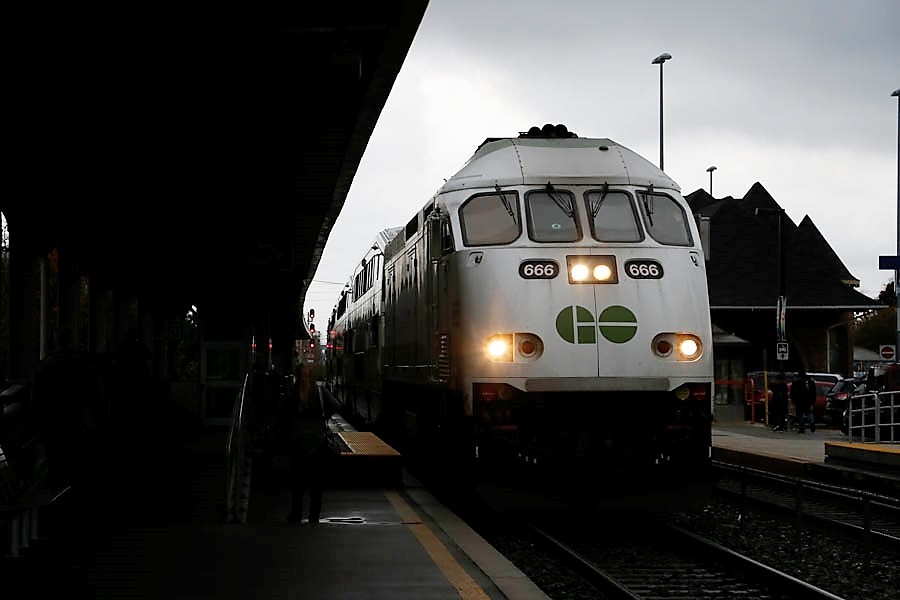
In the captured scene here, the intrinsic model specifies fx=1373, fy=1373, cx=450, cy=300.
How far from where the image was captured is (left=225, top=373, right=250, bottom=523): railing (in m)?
12.9

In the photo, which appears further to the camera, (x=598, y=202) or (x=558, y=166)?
(x=558, y=166)

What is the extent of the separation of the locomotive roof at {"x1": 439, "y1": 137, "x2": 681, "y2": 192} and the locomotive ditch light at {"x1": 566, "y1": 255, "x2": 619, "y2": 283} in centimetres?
109

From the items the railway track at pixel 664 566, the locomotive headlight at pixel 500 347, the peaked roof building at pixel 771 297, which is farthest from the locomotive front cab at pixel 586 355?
the peaked roof building at pixel 771 297

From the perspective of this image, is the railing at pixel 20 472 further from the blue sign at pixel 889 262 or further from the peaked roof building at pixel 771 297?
Result: the peaked roof building at pixel 771 297

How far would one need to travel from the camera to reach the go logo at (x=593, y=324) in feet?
44.1

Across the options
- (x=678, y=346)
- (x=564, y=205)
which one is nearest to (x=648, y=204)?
(x=564, y=205)

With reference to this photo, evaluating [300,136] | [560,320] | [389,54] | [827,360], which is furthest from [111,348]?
[827,360]

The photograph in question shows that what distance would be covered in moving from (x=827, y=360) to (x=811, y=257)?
4.31 m

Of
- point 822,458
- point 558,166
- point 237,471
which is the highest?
point 558,166

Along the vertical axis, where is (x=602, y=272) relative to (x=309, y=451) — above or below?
above

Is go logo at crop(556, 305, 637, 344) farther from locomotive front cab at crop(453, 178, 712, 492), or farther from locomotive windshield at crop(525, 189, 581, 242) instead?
locomotive windshield at crop(525, 189, 581, 242)

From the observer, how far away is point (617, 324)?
44.4 feet

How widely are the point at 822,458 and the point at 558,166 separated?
1152cm

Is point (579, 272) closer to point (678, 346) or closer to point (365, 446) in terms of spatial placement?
point (678, 346)
